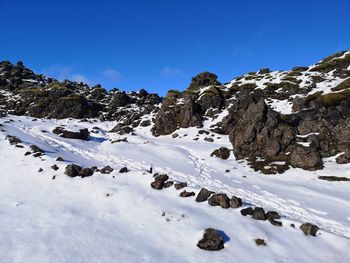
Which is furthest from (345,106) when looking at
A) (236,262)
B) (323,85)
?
(236,262)

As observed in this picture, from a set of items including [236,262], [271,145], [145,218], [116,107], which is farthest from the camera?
[116,107]

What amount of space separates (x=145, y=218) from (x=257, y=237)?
252 inches

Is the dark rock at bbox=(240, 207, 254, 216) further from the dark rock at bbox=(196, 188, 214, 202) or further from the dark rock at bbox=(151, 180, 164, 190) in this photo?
the dark rock at bbox=(151, 180, 164, 190)

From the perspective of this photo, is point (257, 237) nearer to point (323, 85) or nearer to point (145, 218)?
point (145, 218)

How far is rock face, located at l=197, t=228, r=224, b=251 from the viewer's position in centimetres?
1603

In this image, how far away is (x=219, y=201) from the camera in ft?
69.4

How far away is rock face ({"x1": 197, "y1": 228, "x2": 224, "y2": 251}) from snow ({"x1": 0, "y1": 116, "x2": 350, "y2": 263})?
299mm

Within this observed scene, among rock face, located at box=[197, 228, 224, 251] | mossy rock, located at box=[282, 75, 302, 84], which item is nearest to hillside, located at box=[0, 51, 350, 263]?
rock face, located at box=[197, 228, 224, 251]

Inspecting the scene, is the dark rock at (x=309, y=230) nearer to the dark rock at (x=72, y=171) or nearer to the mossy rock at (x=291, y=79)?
the dark rock at (x=72, y=171)

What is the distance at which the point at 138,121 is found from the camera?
75.2 m

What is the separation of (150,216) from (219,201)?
4.65 m

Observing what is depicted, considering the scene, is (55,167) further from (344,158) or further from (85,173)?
(344,158)

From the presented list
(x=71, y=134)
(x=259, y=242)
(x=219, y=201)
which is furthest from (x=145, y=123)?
(x=259, y=242)

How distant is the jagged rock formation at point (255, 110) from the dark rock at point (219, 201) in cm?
1746
